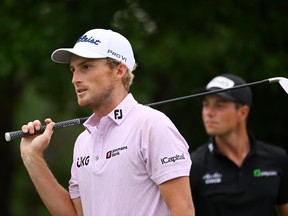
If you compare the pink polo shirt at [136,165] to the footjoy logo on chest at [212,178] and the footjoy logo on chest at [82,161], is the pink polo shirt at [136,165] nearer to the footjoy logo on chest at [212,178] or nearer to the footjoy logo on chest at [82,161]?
the footjoy logo on chest at [82,161]

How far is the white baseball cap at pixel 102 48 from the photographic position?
461 cm

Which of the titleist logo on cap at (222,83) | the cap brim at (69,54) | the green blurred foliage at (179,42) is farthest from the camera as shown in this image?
the green blurred foliage at (179,42)

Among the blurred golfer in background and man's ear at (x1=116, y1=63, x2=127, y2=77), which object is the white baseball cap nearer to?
man's ear at (x1=116, y1=63, x2=127, y2=77)

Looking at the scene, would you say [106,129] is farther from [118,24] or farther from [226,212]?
[118,24]

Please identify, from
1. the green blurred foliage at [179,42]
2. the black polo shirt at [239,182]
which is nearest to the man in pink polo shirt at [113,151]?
the black polo shirt at [239,182]

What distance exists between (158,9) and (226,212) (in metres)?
3.99

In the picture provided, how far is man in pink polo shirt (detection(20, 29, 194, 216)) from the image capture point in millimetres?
4348

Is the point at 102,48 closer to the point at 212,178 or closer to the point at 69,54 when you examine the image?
the point at 69,54

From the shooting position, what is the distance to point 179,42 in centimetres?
984

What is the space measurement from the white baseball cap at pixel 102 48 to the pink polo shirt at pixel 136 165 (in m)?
0.31

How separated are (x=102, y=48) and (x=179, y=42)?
17.3 ft

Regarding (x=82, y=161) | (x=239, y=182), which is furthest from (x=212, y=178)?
(x=82, y=161)

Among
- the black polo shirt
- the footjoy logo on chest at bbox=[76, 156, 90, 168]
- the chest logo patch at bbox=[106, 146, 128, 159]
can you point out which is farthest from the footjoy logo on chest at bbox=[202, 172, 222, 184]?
the chest logo patch at bbox=[106, 146, 128, 159]

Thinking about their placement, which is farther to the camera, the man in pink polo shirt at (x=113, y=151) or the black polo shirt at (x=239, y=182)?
the black polo shirt at (x=239, y=182)
